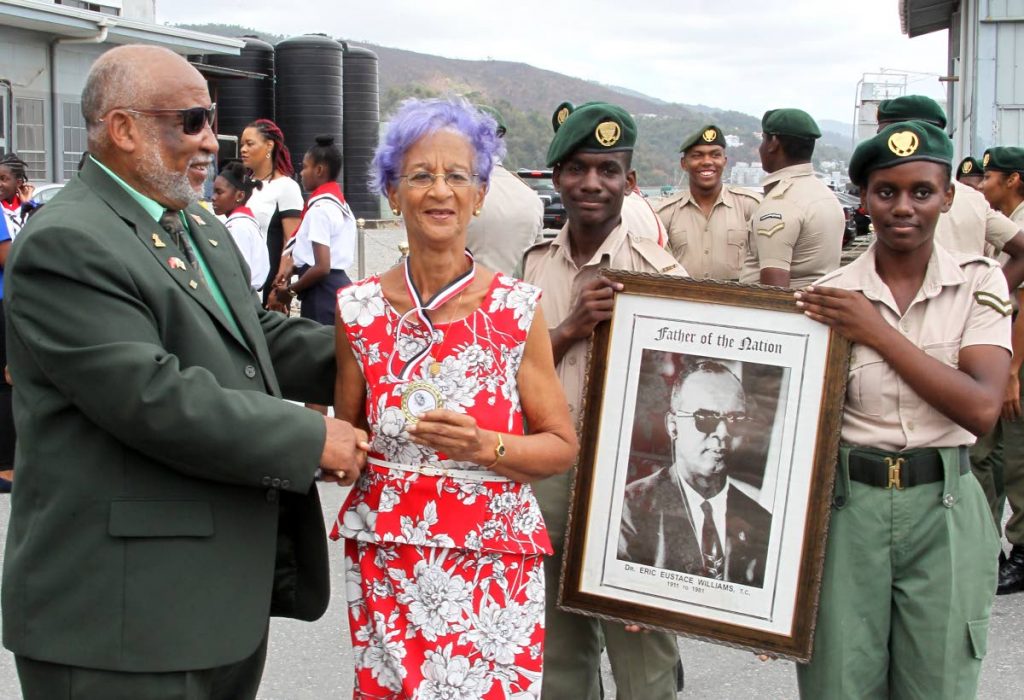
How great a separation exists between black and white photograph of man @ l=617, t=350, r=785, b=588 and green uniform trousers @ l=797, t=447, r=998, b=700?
210 mm

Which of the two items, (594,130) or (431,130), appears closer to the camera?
(431,130)

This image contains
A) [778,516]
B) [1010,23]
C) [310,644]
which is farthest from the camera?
[1010,23]

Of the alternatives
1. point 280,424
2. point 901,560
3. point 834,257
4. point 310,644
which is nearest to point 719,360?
point 901,560

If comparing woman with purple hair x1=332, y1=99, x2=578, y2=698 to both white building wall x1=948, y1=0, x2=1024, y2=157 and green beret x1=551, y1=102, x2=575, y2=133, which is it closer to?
green beret x1=551, y1=102, x2=575, y2=133

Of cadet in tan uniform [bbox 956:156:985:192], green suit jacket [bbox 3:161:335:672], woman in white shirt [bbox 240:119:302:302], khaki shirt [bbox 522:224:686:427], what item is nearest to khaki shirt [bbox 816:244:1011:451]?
khaki shirt [bbox 522:224:686:427]

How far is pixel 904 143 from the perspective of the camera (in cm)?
278

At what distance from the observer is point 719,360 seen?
294cm

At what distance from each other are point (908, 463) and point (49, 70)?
16685 millimetres

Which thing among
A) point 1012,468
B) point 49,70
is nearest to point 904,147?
point 1012,468

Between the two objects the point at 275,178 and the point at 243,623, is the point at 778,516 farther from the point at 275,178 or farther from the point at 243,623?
the point at 275,178

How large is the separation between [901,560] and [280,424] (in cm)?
158

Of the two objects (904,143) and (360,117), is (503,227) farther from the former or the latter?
(360,117)

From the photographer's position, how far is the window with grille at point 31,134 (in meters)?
16.2

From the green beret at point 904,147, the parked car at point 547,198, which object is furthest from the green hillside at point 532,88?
the green beret at point 904,147
